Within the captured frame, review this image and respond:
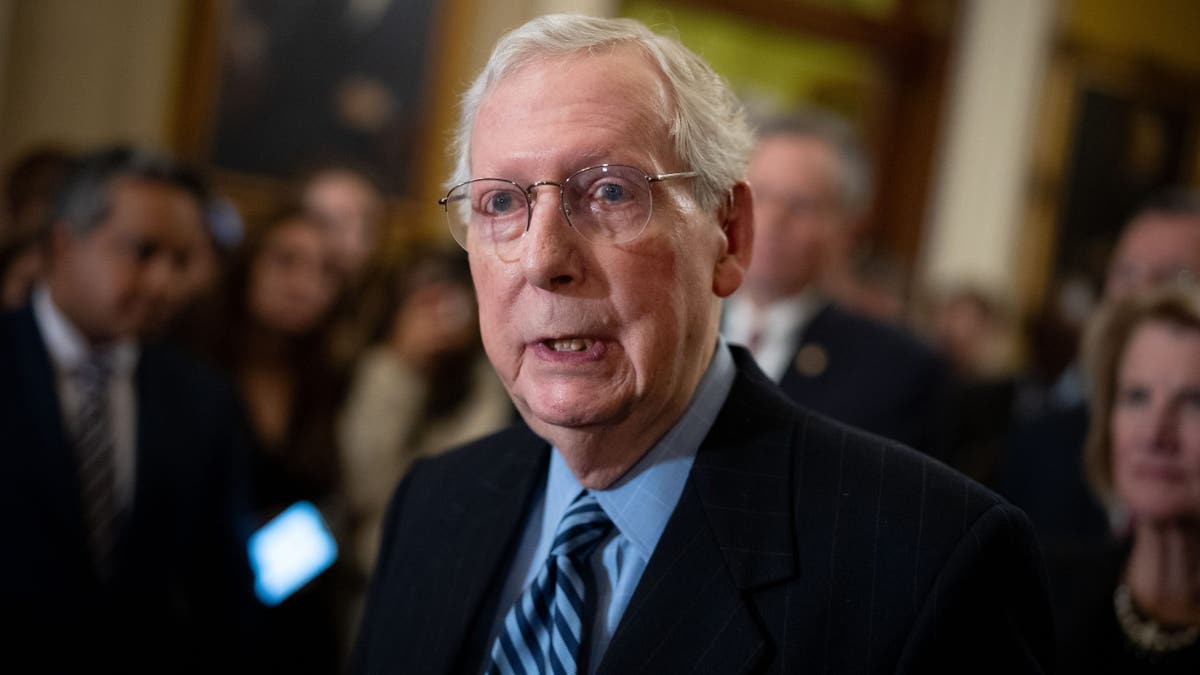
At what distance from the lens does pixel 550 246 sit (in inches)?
62.7

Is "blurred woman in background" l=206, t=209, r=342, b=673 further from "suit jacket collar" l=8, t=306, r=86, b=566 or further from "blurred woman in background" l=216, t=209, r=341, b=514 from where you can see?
"suit jacket collar" l=8, t=306, r=86, b=566

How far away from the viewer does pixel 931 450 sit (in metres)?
2.94

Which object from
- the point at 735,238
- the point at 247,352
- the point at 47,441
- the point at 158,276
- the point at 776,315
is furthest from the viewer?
the point at 247,352

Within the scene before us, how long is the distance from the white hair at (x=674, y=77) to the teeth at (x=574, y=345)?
28cm

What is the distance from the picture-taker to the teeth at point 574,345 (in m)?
1.63

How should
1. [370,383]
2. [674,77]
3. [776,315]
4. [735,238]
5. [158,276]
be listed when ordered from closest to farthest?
1. [674,77]
2. [735,238]
3. [158,276]
4. [776,315]
5. [370,383]

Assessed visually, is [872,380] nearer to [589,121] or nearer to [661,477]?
[661,477]

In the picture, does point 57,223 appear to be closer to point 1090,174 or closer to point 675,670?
point 675,670

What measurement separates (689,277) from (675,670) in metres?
0.56

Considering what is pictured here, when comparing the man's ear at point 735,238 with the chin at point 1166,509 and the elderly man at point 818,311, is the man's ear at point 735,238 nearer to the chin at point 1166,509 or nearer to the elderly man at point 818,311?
the elderly man at point 818,311

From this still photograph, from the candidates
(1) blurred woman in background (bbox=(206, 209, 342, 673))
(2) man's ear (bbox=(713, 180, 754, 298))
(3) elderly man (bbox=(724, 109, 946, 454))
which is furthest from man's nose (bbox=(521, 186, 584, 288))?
(1) blurred woman in background (bbox=(206, 209, 342, 673))

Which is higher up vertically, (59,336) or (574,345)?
(574,345)

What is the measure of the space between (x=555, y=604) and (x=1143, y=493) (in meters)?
1.59

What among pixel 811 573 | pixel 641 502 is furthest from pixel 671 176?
pixel 811 573
